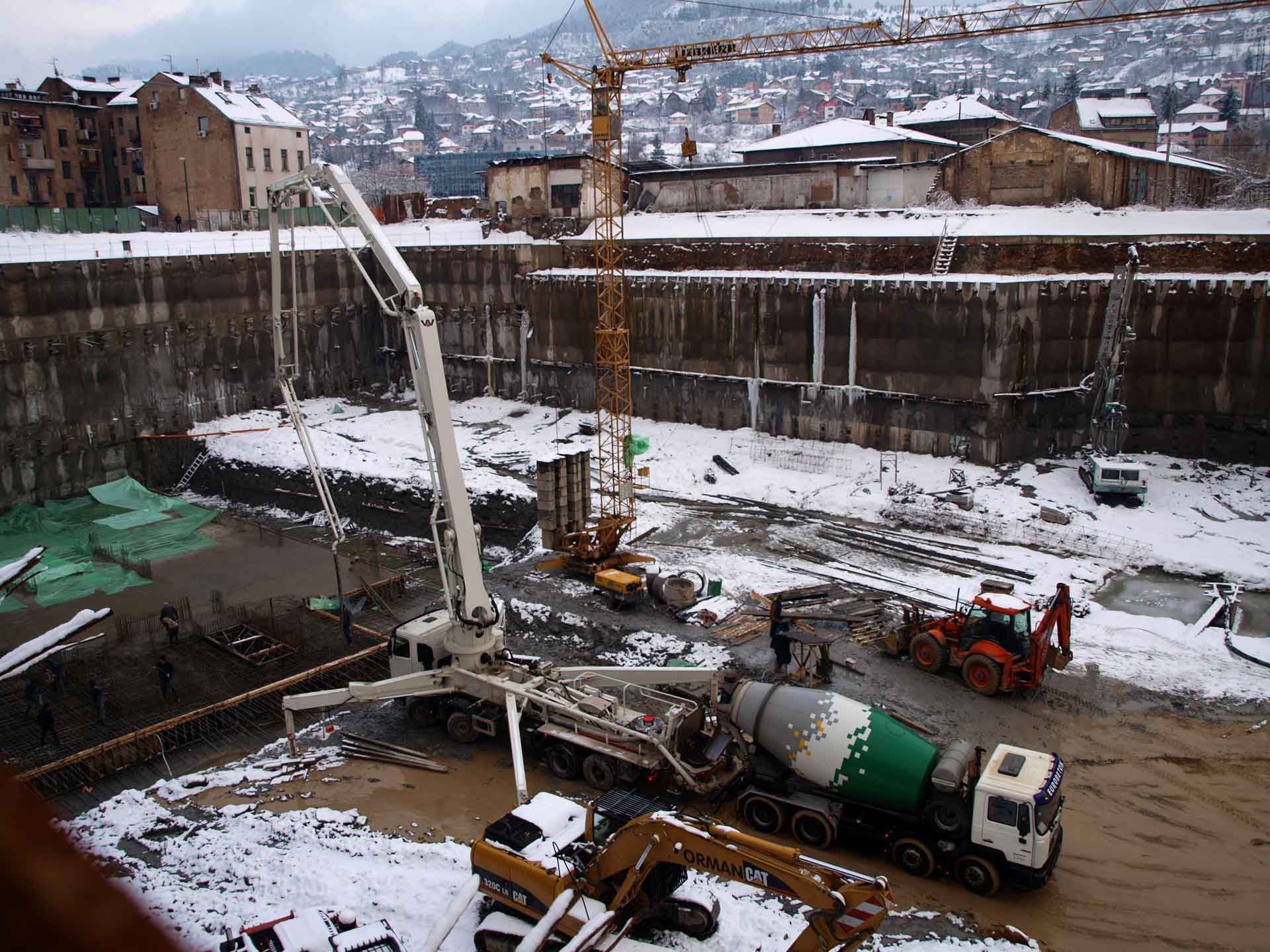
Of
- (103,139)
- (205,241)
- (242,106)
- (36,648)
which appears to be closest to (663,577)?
(36,648)

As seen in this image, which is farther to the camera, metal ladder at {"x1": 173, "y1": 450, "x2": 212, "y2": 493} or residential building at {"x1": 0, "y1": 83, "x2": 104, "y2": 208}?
residential building at {"x1": 0, "y1": 83, "x2": 104, "y2": 208}

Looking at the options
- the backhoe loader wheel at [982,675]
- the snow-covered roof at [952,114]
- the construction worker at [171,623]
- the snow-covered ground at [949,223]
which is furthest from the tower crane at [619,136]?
the snow-covered roof at [952,114]

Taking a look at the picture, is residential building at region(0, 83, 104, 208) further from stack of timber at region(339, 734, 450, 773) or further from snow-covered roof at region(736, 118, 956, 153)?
stack of timber at region(339, 734, 450, 773)

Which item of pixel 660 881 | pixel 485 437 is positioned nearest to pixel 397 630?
pixel 660 881

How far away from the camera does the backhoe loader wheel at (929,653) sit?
708 inches

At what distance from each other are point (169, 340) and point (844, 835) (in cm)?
3104

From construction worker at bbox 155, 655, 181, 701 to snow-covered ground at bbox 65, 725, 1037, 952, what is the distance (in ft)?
10.4

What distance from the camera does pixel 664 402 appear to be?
35.6 metres

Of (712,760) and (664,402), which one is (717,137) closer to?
(664,402)

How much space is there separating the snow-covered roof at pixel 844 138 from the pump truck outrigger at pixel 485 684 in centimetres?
3709

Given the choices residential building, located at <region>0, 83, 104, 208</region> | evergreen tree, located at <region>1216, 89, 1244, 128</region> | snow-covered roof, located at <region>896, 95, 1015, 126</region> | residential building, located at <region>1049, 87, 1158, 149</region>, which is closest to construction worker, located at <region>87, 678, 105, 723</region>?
residential building, located at <region>0, 83, 104, 208</region>

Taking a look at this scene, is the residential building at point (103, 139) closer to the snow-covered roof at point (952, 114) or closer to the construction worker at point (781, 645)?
the snow-covered roof at point (952, 114)

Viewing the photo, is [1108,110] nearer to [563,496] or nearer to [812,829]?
[563,496]

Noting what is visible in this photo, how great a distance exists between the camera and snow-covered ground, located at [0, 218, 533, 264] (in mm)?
35094
